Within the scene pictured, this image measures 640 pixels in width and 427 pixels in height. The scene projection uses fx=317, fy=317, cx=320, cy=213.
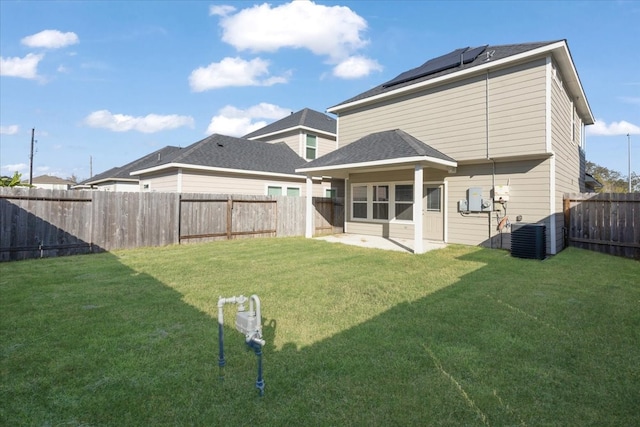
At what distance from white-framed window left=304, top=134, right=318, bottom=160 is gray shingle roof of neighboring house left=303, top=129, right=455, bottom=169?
22.5 feet

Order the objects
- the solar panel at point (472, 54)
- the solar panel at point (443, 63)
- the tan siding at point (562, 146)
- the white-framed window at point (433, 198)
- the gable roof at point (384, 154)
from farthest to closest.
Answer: the white-framed window at point (433, 198)
the solar panel at point (443, 63)
the solar panel at point (472, 54)
the gable roof at point (384, 154)
the tan siding at point (562, 146)

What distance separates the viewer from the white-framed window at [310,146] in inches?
750

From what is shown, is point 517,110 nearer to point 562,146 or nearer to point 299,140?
point 562,146

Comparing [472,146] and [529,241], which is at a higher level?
[472,146]

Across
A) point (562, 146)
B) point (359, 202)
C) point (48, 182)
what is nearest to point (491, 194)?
point (562, 146)

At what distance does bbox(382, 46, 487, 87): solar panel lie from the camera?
10.5 metres

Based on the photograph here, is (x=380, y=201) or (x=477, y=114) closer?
(x=477, y=114)

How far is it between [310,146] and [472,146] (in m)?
11.1

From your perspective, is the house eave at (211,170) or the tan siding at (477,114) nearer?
the tan siding at (477,114)

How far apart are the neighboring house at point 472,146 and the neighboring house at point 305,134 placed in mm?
6107

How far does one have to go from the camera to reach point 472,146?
977 centimetres

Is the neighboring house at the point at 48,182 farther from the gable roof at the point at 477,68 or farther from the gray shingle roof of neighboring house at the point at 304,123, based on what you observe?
the gable roof at the point at 477,68

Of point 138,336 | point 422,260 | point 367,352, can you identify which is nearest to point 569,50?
point 422,260

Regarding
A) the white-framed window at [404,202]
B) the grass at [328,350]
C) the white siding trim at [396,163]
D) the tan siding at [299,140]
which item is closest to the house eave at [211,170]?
the tan siding at [299,140]
